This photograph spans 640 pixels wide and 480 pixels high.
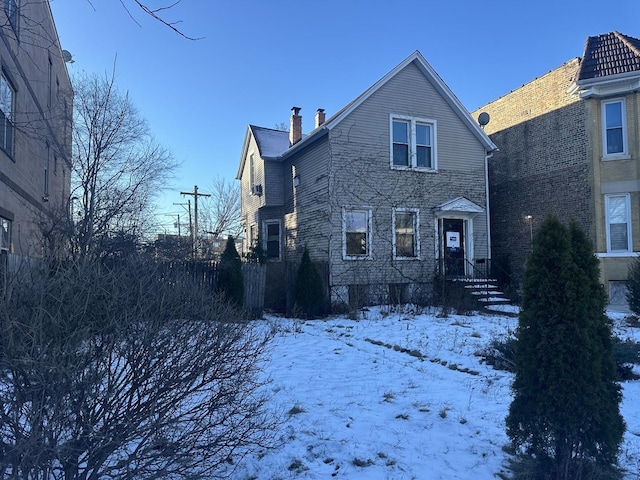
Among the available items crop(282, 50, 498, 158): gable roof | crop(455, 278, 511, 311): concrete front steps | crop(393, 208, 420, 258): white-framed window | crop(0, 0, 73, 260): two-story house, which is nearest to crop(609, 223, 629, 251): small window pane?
crop(455, 278, 511, 311): concrete front steps

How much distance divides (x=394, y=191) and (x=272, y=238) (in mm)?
6015

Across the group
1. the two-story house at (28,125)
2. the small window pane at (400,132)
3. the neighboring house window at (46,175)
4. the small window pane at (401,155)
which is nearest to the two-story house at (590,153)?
the small window pane at (401,155)

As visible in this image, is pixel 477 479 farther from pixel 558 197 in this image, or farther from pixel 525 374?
pixel 558 197

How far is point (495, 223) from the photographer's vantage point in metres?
18.7

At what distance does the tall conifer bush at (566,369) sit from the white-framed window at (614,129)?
13607 millimetres

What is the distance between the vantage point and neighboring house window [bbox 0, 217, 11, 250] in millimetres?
9999

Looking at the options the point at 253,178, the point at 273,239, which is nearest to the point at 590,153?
the point at 273,239

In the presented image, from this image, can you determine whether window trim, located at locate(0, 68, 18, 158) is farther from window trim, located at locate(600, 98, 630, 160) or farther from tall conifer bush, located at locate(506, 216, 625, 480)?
window trim, located at locate(600, 98, 630, 160)

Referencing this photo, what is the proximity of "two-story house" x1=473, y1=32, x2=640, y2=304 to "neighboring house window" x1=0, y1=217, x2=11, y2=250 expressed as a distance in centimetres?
1503

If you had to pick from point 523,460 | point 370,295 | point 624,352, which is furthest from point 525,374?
point 370,295

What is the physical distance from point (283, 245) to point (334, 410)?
538 inches

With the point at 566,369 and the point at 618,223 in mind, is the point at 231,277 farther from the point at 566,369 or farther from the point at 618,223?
the point at 618,223

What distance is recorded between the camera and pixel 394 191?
15375 mm

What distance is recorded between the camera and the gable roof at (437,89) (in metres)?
14.6
